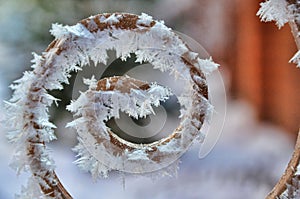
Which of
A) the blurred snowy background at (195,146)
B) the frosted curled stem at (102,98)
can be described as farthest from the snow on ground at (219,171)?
the frosted curled stem at (102,98)

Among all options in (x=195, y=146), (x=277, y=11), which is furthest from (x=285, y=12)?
(x=195, y=146)

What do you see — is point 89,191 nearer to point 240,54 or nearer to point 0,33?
point 0,33

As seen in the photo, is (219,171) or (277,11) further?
(219,171)

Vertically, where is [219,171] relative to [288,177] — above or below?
above

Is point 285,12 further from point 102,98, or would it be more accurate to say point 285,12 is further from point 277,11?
point 102,98

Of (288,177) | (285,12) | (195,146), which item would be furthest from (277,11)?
(195,146)

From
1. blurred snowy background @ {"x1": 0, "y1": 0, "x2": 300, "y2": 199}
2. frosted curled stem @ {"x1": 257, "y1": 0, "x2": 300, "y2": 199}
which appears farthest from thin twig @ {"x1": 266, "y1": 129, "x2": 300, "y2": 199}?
blurred snowy background @ {"x1": 0, "y1": 0, "x2": 300, "y2": 199}
